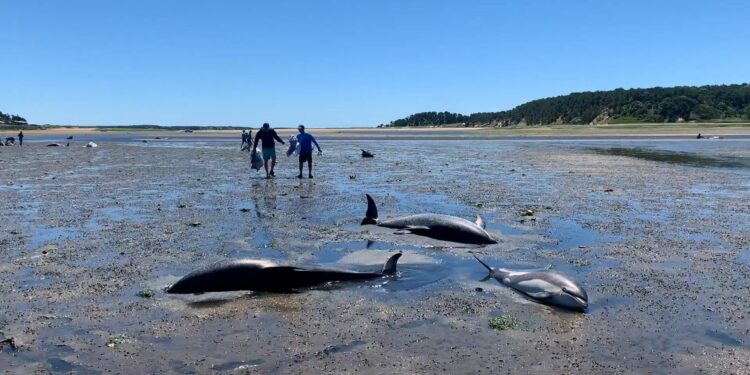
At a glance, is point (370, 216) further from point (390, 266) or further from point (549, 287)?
point (549, 287)

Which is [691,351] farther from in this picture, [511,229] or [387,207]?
[387,207]

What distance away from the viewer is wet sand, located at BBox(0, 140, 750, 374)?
6.00m

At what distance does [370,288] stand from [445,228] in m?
3.69

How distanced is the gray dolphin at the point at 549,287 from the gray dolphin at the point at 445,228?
107 inches

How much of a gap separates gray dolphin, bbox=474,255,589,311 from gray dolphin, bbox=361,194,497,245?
2717 mm

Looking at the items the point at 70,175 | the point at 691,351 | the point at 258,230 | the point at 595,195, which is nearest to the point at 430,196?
the point at 595,195

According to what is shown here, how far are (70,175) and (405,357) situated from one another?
80.9 feet

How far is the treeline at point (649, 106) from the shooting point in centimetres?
12950

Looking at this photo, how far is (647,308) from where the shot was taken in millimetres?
7496

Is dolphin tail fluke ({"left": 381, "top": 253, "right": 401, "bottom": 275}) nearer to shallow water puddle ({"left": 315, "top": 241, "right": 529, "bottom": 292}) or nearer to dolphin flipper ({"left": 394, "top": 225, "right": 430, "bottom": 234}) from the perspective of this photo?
shallow water puddle ({"left": 315, "top": 241, "right": 529, "bottom": 292})

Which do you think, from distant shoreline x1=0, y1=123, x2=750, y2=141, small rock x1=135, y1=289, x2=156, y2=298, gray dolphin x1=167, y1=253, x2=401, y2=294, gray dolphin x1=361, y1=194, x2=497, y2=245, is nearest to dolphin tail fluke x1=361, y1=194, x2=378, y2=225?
gray dolphin x1=361, y1=194, x2=497, y2=245

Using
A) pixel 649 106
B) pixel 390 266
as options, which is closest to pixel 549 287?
pixel 390 266

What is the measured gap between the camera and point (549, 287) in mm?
7809

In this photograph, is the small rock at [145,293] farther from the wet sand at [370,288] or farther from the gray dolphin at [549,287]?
the gray dolphin at [549,287]
